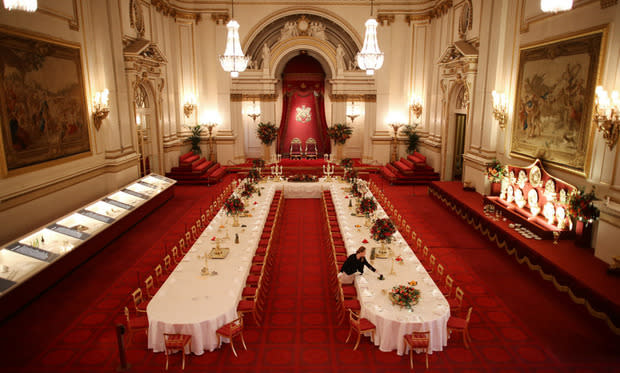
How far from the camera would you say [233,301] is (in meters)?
6.76

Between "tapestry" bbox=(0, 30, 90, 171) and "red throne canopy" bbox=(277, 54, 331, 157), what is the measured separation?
1328 cm

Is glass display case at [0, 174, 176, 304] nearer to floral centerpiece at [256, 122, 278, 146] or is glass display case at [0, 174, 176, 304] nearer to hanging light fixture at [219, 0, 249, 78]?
hanging light fixture at [219, 0, 249, 78]

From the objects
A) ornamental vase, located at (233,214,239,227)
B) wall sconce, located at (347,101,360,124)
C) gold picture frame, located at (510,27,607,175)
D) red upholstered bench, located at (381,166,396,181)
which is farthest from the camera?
wall sconce, located at (347,101,360,124)

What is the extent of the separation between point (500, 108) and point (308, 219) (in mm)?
6951

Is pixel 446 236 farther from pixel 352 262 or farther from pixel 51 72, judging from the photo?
pixel 51 72

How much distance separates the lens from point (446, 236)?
38.9 feet

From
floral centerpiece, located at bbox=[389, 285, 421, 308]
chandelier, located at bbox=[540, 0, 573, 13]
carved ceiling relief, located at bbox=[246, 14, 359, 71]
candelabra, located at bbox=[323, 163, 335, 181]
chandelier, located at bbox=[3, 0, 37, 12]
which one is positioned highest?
carved ceiling relief, located at bbox=[246, 14, 359, 71]

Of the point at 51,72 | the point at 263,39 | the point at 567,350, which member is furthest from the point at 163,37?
the point at 567,350

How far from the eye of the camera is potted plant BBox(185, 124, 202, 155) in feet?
66.1

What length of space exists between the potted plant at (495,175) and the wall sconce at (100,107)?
11803mm

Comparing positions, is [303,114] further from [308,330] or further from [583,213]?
[308,330]

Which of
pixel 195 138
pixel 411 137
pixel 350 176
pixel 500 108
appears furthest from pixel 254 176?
pixel 411 137

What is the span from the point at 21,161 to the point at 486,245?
11488 mm

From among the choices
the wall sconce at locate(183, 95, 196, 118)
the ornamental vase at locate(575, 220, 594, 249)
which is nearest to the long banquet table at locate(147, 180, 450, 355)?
the ornamental vase at locate(575, 220, 594, 249)
